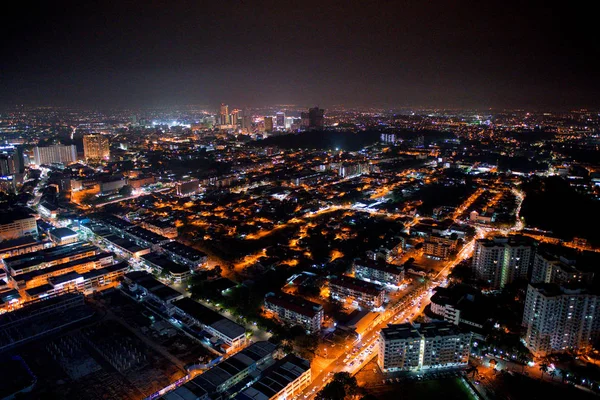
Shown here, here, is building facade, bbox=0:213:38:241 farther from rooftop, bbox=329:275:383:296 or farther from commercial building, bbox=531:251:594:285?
commercial building, bbox=531:251:594:285

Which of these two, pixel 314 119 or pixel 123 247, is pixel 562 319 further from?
pixel 314 119

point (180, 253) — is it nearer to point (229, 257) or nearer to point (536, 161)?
point (229, 257)

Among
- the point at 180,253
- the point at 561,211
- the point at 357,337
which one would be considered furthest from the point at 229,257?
the point at 561,211

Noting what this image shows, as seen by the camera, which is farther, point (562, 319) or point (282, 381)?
point (562, 319)

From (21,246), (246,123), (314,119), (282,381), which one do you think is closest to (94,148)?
(21,246)

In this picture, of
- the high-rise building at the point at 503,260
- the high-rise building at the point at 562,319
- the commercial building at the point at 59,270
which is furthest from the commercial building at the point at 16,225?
the high-rise building at the point at 562,319

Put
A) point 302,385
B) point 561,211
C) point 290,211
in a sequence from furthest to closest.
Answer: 1. point 290,211
2. point 561,211
3. point 302,385

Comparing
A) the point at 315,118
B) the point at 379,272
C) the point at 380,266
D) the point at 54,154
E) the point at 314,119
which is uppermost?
the point at 315,118
